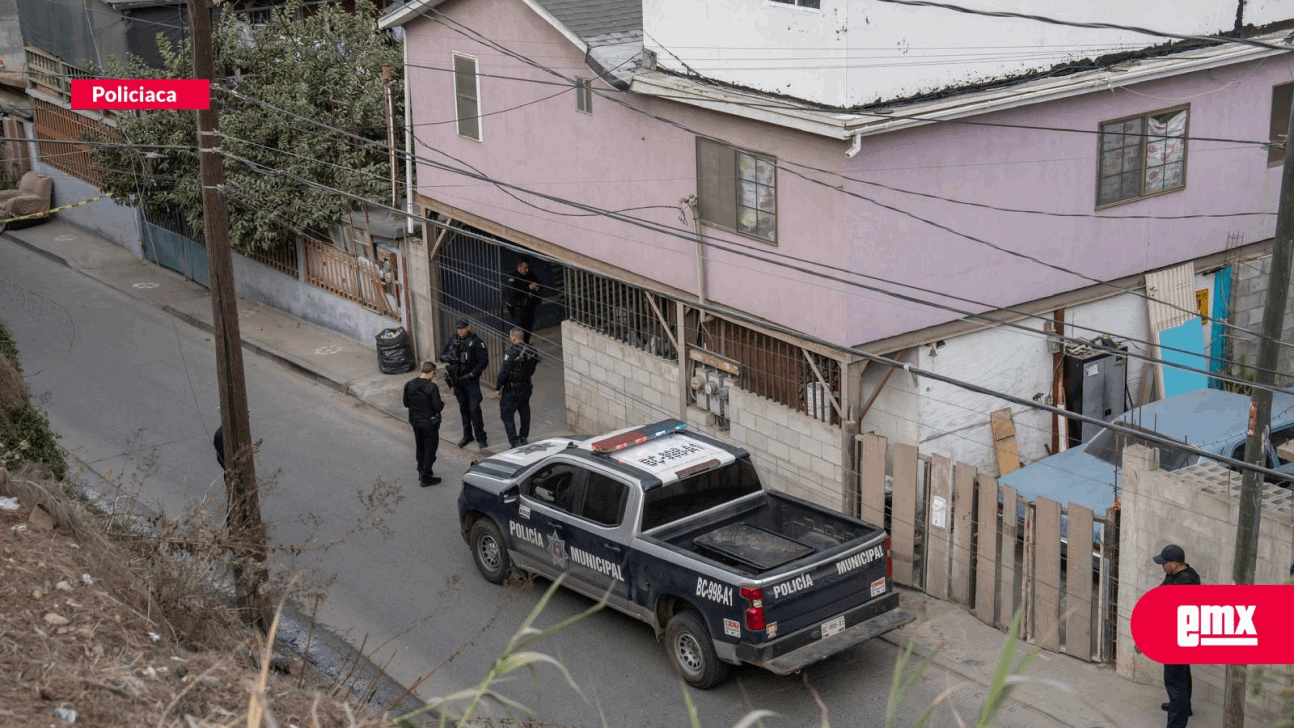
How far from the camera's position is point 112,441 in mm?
18859

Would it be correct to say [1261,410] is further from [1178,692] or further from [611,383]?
[611,383]

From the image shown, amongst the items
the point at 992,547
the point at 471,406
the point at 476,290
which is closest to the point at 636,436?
the point at 992,547

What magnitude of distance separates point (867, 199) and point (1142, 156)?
4.09 m

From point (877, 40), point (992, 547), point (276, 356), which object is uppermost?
point (877, 40)

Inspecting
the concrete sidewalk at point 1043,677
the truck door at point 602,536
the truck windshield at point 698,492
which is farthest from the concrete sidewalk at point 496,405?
the truck door at point 602,536

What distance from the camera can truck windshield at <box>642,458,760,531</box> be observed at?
12.6m

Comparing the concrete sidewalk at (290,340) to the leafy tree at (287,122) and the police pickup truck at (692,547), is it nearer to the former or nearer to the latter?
the leafy tree at (287,122)

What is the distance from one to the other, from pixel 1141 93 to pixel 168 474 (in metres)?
12.5

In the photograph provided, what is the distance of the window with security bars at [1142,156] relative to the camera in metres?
15.9

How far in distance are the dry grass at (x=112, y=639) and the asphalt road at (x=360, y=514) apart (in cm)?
141

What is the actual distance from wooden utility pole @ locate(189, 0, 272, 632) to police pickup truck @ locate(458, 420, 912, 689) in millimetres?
2321

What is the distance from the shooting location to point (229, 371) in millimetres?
13508

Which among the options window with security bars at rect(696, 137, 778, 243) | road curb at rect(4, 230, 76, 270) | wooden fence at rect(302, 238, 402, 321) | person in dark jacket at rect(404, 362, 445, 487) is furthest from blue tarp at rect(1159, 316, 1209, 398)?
road curb at rect(4, 230, 76, 270)

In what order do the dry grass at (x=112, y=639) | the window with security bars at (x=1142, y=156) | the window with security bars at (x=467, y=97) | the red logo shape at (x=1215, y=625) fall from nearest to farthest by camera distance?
the dry grass at (x=112, y=639), the red logo shape at (x=1215, y=625), the window with security bars at (x=1142, y=156), the window with security bars at (x=467, y=97)
